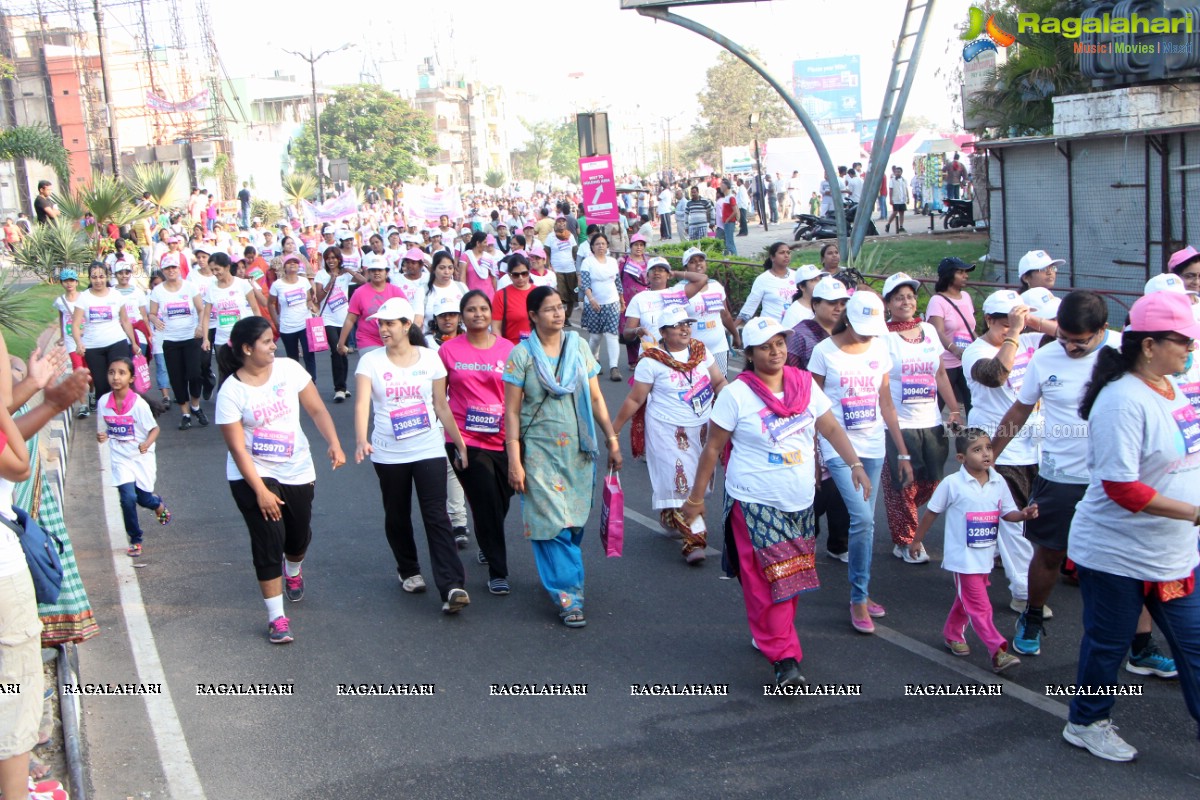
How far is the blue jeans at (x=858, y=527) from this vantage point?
5.80 meters

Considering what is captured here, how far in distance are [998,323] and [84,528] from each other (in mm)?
6742

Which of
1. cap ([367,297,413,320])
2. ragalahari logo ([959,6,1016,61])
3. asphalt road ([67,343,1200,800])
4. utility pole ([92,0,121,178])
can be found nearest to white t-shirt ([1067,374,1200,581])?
asphalt road ([67,343,1200,800])

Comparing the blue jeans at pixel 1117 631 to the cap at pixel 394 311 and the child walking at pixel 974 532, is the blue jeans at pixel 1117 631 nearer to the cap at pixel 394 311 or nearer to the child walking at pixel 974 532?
the child walking at pixel 974 532

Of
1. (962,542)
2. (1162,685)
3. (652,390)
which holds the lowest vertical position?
(1162,685)

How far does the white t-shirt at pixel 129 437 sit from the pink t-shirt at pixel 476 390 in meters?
2.52

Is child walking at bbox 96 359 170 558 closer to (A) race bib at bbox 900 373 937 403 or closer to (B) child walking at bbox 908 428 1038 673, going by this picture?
(A) race bib at bbox 900 373 937 403

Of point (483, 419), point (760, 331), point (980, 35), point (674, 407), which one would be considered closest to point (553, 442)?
point (483, 419)

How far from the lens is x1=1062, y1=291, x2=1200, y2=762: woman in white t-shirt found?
414cm

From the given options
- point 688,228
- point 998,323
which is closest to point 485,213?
point 688,228

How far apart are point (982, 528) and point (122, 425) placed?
576 cm

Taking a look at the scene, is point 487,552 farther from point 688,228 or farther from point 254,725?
point 688,228

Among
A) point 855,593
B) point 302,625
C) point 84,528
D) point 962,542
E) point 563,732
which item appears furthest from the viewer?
point 84,528

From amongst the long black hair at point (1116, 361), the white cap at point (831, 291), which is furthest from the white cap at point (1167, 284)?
the long black hair at point (1116, 361)

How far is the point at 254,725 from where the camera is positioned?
207 inches
